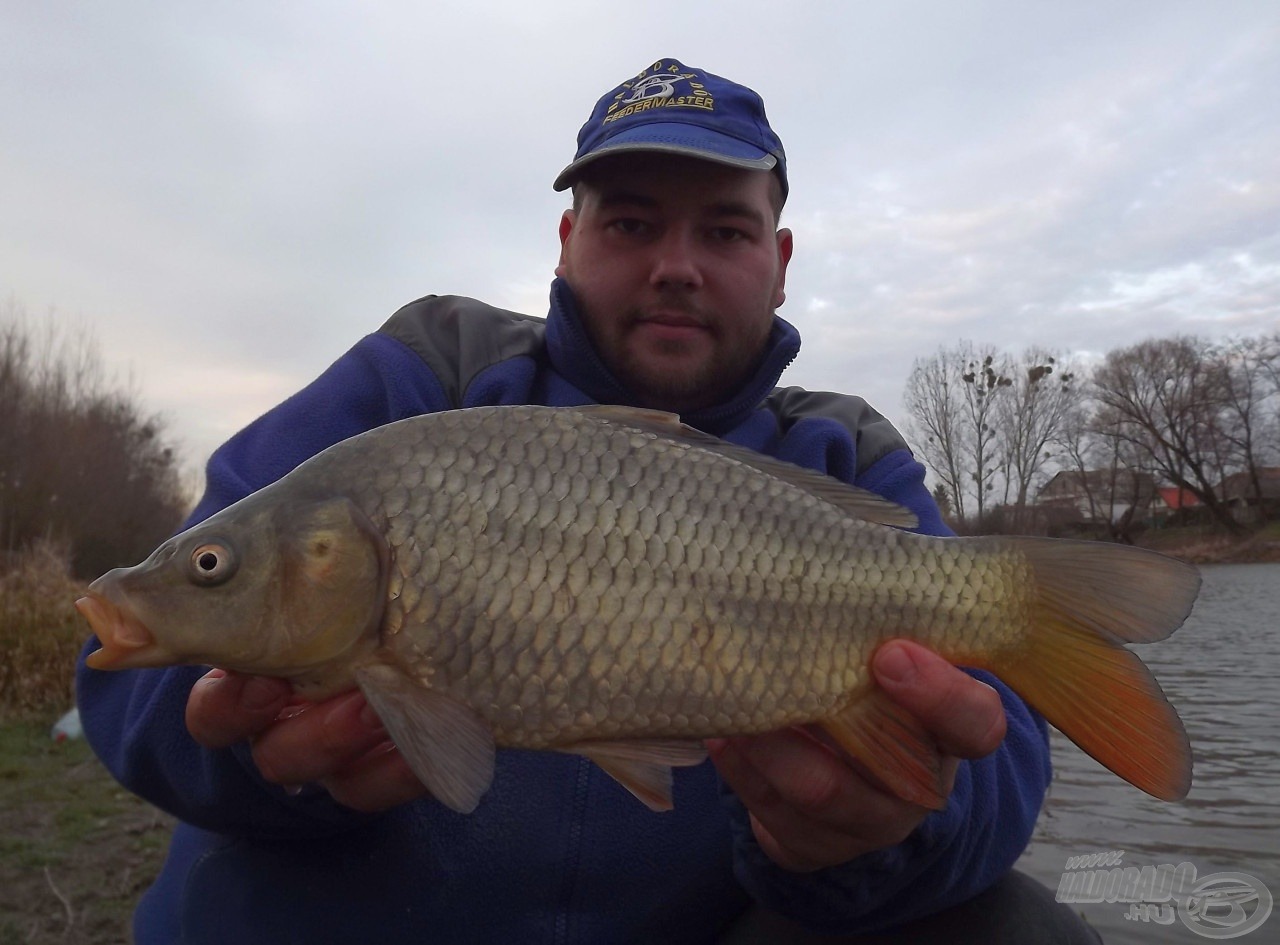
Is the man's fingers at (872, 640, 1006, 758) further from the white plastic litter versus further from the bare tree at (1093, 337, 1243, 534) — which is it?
the bare tree at (1093, 337, 1243, 534)

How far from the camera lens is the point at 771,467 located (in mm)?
1396

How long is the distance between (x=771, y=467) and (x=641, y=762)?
0.47 m

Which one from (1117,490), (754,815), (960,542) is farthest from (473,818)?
(1117,490)

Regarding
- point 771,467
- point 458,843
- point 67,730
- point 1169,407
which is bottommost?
point 67,730

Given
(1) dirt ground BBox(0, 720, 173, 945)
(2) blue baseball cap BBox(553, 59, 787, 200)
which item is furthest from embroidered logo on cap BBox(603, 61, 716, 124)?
(1) dirt ground BBox(0, 720, 173, 945)

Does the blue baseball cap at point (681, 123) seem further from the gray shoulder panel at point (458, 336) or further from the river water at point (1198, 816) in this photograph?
the river water at point (1198, 816)

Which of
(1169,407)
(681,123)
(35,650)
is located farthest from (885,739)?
(1169,407)

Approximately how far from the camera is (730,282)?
211 centimetres

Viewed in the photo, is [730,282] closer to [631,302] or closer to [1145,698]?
[631,302]

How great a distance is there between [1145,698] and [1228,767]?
507 cm

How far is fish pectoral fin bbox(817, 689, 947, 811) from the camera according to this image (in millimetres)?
1265

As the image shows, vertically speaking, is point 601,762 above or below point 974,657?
below

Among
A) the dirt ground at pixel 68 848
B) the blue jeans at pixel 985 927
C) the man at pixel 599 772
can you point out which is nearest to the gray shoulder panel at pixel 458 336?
the man at pixel 599 772

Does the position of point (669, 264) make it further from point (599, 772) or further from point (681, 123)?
point (599, 772)
